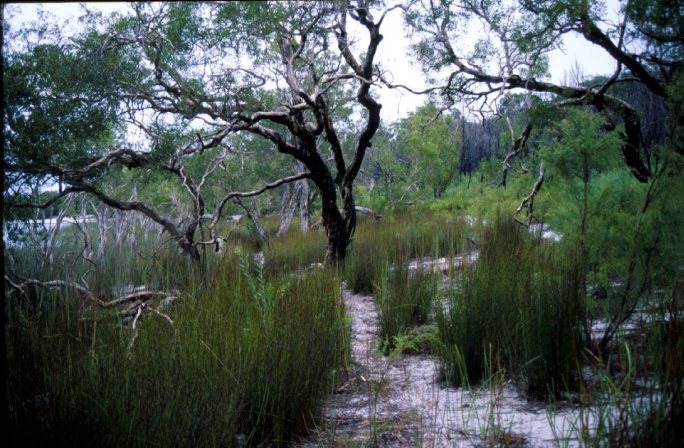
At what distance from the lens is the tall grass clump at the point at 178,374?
1995 mm

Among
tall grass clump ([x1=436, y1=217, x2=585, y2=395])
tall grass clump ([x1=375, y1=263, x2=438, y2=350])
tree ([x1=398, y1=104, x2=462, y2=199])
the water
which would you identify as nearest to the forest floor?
the water

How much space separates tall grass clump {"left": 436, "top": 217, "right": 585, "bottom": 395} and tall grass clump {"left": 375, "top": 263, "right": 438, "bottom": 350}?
72 cm

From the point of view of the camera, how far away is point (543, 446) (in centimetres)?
221

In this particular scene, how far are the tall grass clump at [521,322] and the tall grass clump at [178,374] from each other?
80 cm

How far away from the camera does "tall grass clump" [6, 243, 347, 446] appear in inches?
78.5

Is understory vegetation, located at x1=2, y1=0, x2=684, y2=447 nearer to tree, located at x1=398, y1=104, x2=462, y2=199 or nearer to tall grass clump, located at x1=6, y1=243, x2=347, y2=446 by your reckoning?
tall grass clump, located at x1=6, y1=243, x2=347, y2=446

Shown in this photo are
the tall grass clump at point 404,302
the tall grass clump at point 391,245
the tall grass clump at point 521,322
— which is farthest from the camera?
the tall grass clump at point 391,245

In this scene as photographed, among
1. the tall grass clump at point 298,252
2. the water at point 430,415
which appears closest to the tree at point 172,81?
the tall grass clump at point 298,252

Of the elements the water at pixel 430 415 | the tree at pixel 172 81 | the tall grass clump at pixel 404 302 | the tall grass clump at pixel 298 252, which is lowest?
the water at pixel 430 415

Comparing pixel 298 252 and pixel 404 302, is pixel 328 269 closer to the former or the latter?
pixel 404 302

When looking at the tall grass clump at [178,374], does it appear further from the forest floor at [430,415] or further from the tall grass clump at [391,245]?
the tall grass clump at [391,245]

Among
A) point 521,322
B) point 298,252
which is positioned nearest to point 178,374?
point 521,322

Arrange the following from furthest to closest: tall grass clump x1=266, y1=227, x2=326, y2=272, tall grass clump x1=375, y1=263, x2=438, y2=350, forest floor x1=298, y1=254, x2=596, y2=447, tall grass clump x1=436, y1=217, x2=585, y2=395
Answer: tall grass clump x1=266, y1=227, x2=326, y2=272, tall grass clump x1=375, y1=263, x2=438, y2=350, tall grass clump x1=436, y1=217, x2=585, y2=395, forest floor x1=298, y1=254, x2=596, y2=447

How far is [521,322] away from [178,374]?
74.5 inches
